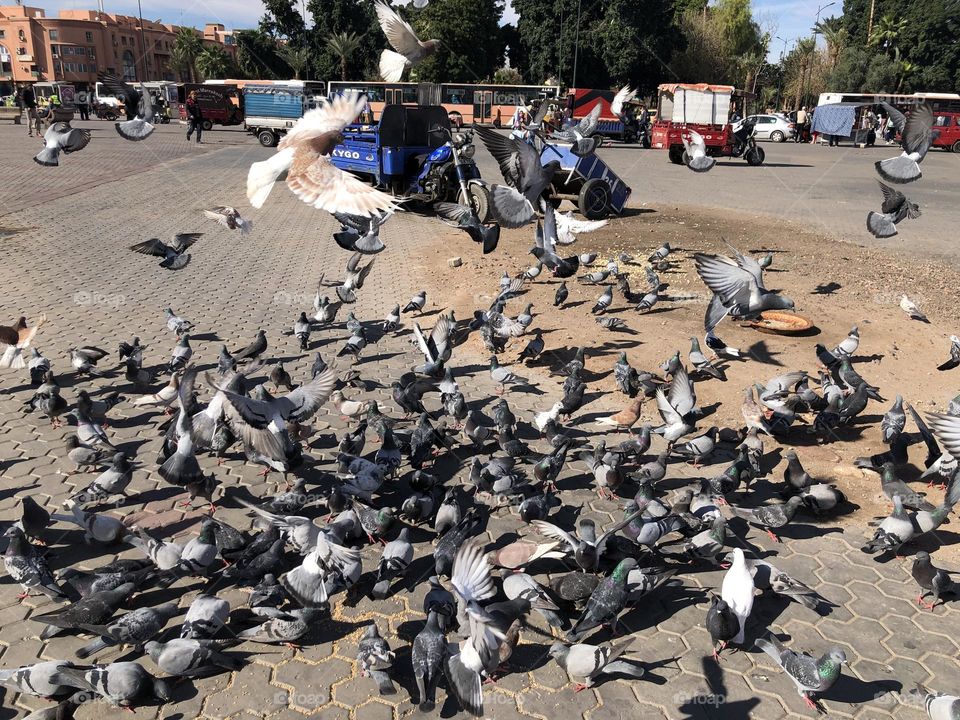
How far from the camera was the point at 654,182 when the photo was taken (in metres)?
22.0

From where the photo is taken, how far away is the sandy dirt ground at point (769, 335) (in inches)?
249

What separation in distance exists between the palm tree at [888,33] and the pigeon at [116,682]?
221 feet

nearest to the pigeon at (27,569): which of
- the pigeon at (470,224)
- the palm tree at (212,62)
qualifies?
the pigeon at (470,224)

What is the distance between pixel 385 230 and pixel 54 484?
416 inches

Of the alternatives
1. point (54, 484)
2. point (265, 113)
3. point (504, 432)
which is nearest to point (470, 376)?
point (504, 432)

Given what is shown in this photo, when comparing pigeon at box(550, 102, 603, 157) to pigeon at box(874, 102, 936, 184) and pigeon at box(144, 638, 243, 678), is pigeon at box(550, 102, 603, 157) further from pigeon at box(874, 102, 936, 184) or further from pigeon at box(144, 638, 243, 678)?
pigeon at box(144, 638, 243, 678)

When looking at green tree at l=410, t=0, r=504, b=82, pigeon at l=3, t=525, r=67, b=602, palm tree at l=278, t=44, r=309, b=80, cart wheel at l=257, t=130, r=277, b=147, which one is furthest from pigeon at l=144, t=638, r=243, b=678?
green tree at l=410, t=0, r=504, b=82

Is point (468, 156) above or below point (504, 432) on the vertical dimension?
above

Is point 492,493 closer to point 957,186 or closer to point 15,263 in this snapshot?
point 15,263

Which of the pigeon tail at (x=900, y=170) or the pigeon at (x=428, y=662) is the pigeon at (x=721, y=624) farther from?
the pigeon tail at (x=900, y=170)

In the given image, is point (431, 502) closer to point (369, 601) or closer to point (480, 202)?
point (369, 601)

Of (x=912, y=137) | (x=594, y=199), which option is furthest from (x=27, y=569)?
(x=594, y=199)

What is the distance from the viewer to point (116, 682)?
330 cm

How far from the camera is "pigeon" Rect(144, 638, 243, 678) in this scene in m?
3.45
